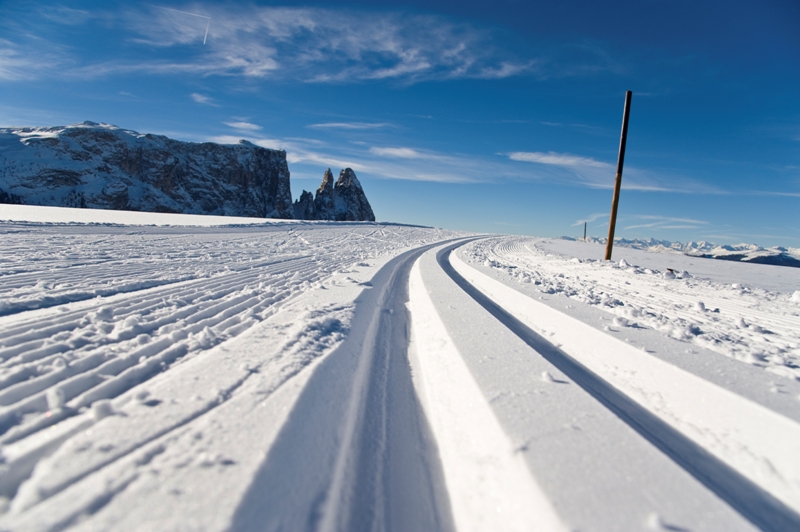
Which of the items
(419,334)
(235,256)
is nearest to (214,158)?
(235,256)

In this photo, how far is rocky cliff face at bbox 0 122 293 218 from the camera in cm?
7075

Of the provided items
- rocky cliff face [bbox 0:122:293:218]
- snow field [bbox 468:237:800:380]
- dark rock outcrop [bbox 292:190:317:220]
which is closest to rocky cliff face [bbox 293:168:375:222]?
dark rock outcrop [bbox 292:190:317:220]

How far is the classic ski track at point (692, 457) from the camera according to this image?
137 cm

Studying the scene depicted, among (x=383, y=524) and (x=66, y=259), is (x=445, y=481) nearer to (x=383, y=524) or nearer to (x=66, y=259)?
(x=383, y=524)

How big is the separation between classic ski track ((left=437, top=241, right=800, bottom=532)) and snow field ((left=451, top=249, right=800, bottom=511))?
0.05 m

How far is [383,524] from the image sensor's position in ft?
4.32

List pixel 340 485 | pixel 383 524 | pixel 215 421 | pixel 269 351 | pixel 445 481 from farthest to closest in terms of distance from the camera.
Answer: pixel 269 351
pixel 215 421
pixel 445 481
pixel 340 485
pixel 383 524

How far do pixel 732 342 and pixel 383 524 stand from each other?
12.2 feet

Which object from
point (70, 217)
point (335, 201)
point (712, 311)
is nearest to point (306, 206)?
point (335, 201)

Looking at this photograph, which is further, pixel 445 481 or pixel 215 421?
pixel 215 421

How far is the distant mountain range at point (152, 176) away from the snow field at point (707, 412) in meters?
83.6

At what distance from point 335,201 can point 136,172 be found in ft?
165

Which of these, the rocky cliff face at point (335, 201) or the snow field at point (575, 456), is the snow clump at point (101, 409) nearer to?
the snow field at point (575, 456)

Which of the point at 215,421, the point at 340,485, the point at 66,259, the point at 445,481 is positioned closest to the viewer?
the point at 340,485
